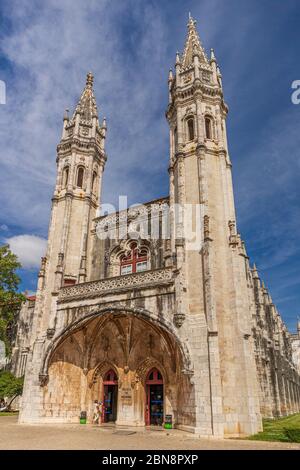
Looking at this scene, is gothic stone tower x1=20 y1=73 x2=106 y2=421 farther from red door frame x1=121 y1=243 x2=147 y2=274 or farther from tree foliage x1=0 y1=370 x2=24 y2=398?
tree foliage x1=0 y1=370 x2=24 y2=398

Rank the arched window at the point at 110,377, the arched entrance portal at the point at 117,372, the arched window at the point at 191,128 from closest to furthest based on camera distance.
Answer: the arched entrance portal at the point at 117,372 → the arched window at the point at 110,377 → the arched window at the point at 191,128

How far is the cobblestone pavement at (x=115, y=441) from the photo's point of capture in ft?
39.1

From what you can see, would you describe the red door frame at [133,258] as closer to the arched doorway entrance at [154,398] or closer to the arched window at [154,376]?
the arched window at [154,376]

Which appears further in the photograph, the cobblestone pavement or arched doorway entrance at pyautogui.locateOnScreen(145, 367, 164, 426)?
arched doorway entrance at pyautogui.locateOnScreen(145, 367, 164, 426)

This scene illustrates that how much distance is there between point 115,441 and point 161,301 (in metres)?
6.56

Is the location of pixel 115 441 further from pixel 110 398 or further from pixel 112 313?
pixel 110 398

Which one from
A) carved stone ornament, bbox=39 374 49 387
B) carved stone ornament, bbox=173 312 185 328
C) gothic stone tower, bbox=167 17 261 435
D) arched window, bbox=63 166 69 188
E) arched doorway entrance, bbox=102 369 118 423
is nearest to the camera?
gothic stone tower, bbox=167 17 261 435

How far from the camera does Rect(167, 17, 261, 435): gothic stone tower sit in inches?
609

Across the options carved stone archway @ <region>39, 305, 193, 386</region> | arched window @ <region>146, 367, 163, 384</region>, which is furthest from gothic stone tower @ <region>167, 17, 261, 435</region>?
arched window @ <region>146, 367, 163, 384</region>

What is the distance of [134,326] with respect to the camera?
2033 cm

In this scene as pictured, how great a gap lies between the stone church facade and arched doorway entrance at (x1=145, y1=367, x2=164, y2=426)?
0.18 feet

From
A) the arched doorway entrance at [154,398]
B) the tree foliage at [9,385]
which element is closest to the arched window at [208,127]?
the arched doorway entrance at [154,398]

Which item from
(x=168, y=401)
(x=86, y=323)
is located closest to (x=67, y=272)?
(x=86, y=323)

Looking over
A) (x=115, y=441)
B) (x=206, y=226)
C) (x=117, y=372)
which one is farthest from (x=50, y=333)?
(x=206, y=226)
